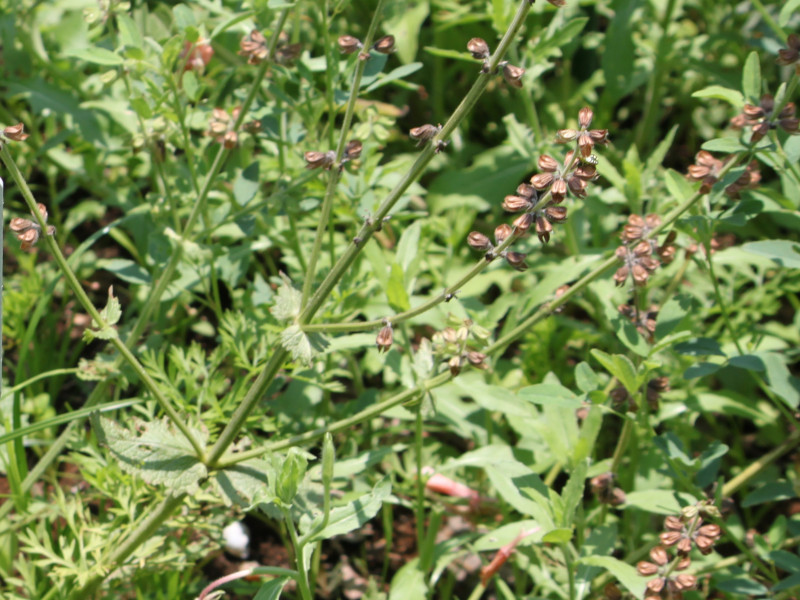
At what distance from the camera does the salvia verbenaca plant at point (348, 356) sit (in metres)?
1.50

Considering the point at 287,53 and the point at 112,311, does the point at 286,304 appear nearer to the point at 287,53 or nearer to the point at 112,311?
the point at 112,311

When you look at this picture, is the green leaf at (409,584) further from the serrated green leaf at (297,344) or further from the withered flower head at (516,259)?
the withered flower head at (516,259)

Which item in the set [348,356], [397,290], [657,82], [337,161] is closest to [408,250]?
[397,290]

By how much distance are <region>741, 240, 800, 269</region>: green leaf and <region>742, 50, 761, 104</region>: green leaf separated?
297 mm

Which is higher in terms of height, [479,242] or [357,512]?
[479,242]

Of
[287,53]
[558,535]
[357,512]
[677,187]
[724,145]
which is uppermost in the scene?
[287,53]

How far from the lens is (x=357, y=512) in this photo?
164cm

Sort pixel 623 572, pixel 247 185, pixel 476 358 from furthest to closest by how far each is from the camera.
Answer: pixel 247 185 → pixel 623 572 → pixel 476 358

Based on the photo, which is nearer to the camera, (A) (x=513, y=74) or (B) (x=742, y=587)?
(A) (x=513, y=74)

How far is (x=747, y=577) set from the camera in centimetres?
201

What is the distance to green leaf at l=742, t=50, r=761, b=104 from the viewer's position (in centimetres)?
175

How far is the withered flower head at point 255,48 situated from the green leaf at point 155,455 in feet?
2.58

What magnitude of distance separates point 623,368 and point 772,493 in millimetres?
580

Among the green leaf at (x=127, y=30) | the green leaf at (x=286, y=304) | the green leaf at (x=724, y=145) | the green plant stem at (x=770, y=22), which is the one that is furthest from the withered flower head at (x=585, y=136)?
the green leaf at (x=127, y=30)
